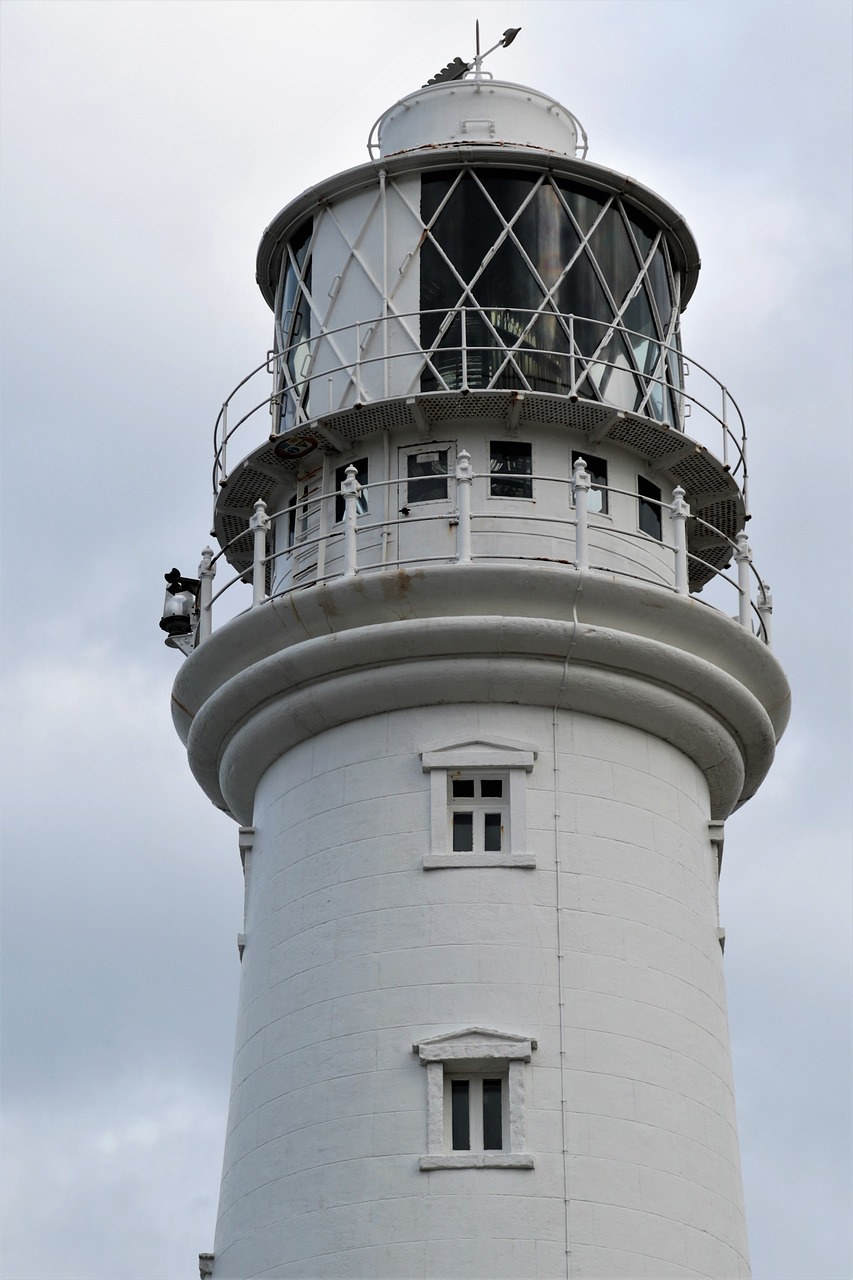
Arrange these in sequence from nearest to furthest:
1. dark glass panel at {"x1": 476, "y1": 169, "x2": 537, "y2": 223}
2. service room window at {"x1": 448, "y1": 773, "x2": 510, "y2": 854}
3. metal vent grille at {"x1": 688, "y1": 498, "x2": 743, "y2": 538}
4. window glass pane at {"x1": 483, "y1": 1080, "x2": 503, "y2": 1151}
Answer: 1. window glass pane at {"x1": 483, "y1": 1080, "x2": 503, "y2": 1151}
2. service room window at {"x1": 448, "y1": 773, "x2": 510, "y2": 854}
3. dark glass panel at {"x1": 476, "y1": 169, "x2": 537, "y2": 223}
4. metal vent grille at {"x1": 688, "y1": 498, "x2": 743, "y2": 538}

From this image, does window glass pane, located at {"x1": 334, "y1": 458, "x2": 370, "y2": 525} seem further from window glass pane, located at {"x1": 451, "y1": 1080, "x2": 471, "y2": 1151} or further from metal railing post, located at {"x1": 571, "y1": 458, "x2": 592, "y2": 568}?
window glass pane, located at {"x1": 451, "y1": 1080, "x2": 471, "y2": 1151}

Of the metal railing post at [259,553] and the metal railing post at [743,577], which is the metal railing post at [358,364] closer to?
the metal railing post at [259,553]

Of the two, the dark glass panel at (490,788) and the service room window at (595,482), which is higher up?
the service room window at (595,482)

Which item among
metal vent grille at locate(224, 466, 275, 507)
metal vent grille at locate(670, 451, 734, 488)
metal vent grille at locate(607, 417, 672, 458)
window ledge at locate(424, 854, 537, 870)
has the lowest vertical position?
window ledge at locate(424, 854, 537, 870)

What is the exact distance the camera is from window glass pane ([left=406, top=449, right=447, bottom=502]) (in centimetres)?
2297

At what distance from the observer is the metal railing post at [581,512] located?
2181cm

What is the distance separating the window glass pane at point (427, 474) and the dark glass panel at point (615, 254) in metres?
2.79

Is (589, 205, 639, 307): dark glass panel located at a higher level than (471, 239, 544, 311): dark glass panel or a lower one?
higher

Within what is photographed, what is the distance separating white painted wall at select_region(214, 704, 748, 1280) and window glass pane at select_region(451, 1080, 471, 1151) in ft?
1.07

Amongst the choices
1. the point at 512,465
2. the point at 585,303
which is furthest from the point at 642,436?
the point at 585,303

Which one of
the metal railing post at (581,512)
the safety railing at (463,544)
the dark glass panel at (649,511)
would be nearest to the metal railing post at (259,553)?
the safety railing at (463,544)

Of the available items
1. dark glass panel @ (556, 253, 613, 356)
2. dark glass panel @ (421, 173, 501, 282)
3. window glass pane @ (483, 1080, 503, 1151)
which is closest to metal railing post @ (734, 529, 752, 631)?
dark glass panel @ (556, 253, 613, 356)

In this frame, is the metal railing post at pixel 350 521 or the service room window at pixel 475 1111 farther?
the metal railing post at pixel 350 521

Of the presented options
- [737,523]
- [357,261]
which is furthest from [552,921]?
[357,261]
